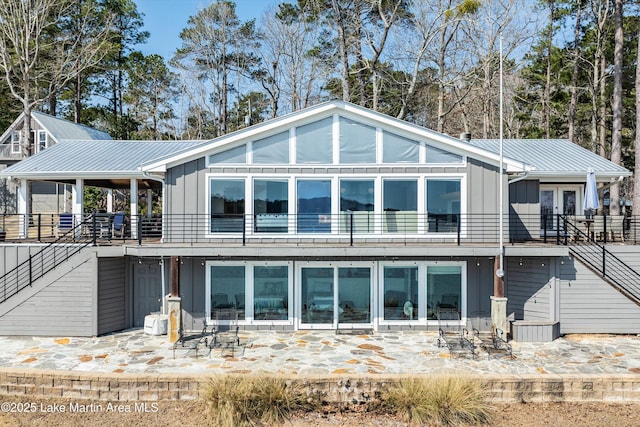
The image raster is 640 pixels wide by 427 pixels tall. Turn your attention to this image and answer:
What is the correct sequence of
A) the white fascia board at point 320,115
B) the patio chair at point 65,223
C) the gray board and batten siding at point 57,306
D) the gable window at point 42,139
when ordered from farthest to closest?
the gable window at point 42,139 → the patio chair at point 65,223 → the white fascia board at point 320,115 → the gray board and batten siding at point 57,306

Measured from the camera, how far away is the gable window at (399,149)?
11.4m

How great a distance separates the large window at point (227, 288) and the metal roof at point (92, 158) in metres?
3.93

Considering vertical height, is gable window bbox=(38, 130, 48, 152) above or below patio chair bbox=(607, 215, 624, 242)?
above

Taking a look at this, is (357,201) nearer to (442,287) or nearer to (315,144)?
(315,144)

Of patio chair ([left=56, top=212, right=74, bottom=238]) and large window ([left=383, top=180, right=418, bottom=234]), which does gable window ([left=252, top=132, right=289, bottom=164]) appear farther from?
patio chair ([left=56, top=212, right=74, bottom=238])

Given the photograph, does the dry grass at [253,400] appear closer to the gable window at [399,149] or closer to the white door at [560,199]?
the gable window at [399,149]

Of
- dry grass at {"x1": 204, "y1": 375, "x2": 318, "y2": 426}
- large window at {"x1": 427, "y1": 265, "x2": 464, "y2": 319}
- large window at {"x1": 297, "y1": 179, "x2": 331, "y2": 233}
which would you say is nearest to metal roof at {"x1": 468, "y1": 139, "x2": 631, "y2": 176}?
large window at {"x1": 427, "y1": 265, "x2": 464, "y2": 319}

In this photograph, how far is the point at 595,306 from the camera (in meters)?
10.9

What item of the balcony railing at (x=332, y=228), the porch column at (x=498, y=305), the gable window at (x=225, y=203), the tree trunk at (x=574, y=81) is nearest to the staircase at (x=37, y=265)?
the balcony railing at (x=332, y=228)

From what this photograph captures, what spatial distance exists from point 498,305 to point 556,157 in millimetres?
6722

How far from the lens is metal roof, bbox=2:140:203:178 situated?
13.1 m

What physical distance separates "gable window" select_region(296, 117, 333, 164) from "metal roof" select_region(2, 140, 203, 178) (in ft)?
16.0

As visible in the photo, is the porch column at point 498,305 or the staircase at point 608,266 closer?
the porch column at point 498,305

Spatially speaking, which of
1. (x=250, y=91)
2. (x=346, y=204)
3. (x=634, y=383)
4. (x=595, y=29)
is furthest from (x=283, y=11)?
(x=634, y=383)
